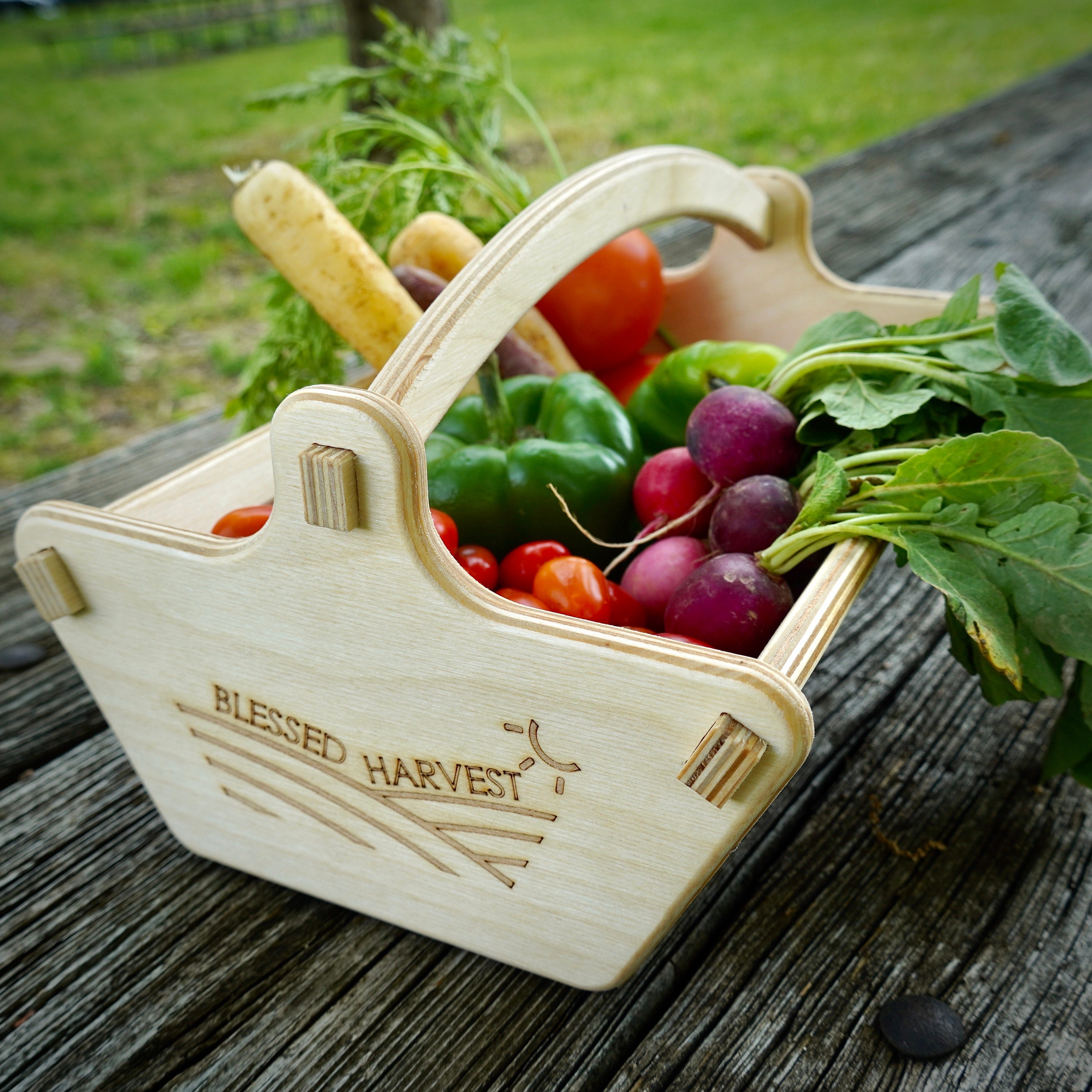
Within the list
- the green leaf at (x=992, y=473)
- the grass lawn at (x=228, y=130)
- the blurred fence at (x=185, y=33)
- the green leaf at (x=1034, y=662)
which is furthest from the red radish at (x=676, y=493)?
the blurred fence at (x=185, y=33)

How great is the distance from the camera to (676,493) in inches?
44.9

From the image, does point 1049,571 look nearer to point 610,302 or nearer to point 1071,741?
point 1071,741

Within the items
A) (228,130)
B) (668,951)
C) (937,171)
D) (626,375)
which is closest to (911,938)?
(668,951)

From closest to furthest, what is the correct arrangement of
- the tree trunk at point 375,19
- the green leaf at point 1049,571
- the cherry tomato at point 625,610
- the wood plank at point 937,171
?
1. the green leaf at point 1049,571
2. the cherry tomato at point 625,610
3. the wood plank at point 937,171
4. the tree trunk at point 375,19

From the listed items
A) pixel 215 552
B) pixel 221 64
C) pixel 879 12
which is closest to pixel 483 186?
pixel 215 552

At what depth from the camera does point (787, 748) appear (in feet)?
2.28

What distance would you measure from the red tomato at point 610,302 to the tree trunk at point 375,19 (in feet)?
7.78

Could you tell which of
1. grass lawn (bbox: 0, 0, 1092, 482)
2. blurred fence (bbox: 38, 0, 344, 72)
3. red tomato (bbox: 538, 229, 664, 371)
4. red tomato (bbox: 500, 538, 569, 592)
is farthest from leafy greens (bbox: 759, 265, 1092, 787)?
blurred fence (bbox: 38, 0, 344, 72)

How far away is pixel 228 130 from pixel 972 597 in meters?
7.74

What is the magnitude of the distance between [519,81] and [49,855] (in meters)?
8.29

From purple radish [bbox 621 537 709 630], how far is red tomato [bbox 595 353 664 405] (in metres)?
0.52

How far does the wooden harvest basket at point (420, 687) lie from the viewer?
72 centimetres

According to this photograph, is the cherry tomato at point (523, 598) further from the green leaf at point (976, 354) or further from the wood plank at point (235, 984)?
the green leaf at point (976, 354)

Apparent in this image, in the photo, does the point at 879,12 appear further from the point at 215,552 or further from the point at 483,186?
the point at 215,552
